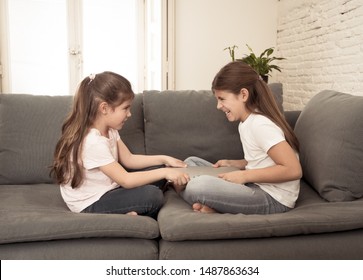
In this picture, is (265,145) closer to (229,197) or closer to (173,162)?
(229,197)

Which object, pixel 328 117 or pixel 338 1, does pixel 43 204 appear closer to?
pixel 328 117

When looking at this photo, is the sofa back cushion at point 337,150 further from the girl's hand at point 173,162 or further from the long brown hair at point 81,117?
the long brown hair at point 81,117

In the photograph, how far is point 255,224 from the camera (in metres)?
1.42

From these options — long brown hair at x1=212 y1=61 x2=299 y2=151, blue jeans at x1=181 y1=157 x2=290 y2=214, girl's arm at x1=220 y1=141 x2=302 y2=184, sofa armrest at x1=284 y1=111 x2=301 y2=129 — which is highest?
long brown hair at x1=212 y1=61 x2=299 y2=151

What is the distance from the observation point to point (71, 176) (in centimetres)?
170

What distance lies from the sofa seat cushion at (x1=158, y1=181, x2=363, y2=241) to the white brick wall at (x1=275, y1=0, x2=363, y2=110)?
71.5 inches

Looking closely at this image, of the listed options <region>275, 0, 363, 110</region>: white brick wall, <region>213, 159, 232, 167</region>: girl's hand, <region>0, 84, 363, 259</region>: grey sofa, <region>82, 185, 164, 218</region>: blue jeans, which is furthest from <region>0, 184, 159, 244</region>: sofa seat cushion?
<region>275, 0, 363, 110</region>: white brick wall

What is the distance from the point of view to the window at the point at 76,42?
4531mm

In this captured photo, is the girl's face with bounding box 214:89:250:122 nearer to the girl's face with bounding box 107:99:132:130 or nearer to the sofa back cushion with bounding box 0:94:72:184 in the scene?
the girl's face with bounding box 107:99:132:130

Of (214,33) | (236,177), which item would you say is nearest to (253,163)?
(236,177)

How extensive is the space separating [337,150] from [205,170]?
0.56 meters

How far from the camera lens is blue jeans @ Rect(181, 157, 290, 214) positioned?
5.25 ft
